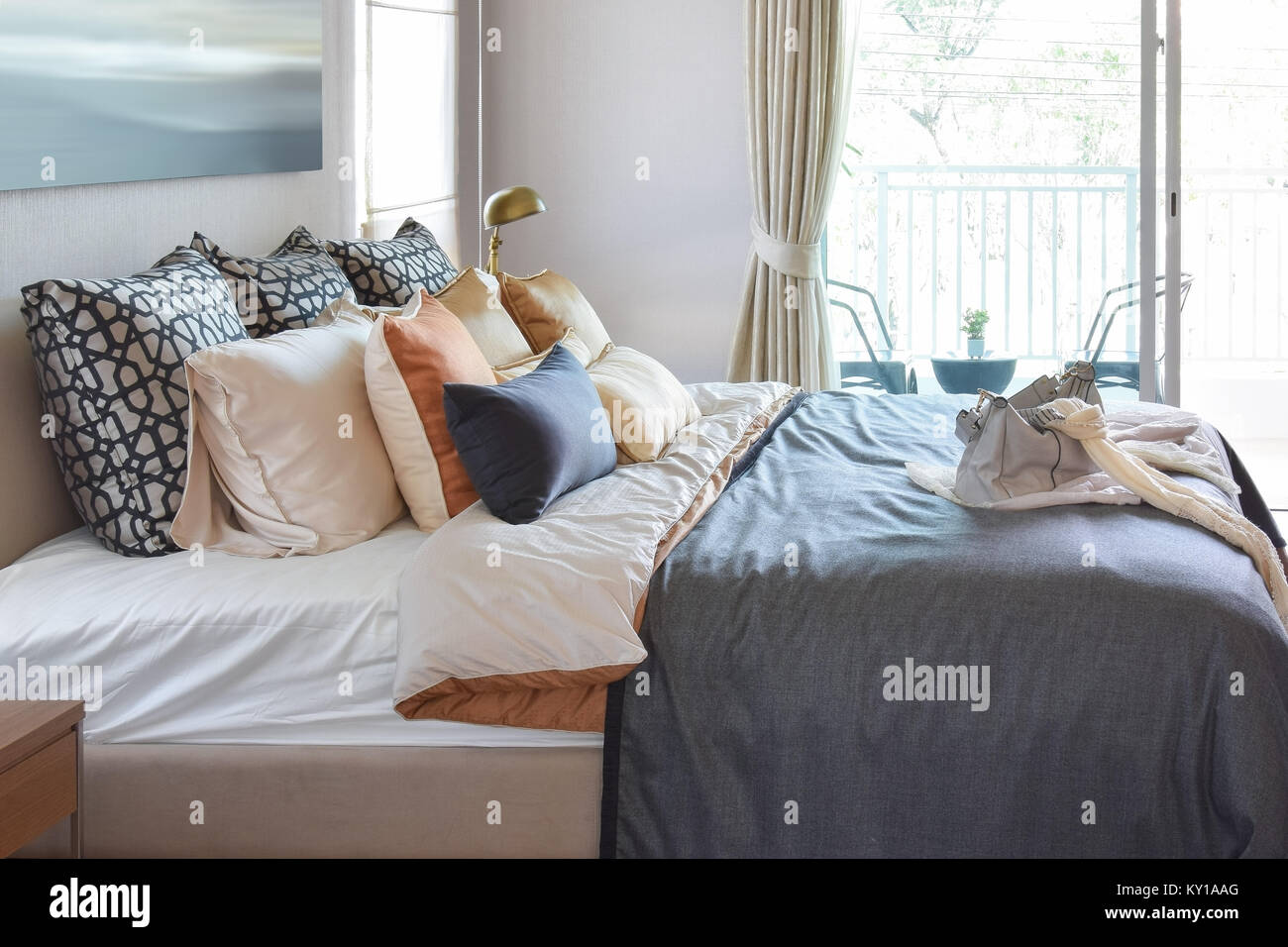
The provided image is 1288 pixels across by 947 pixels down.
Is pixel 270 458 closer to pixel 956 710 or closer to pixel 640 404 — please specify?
pixel 640 404

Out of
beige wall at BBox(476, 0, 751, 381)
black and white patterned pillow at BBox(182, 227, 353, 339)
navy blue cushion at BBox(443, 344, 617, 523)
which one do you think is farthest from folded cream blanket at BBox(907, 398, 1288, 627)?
beige wall at BBox(476, 0, 751, 381)

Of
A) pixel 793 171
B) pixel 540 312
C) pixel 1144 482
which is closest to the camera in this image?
pixel 1144 482

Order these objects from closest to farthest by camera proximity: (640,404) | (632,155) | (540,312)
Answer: (640,404) < (540,312) < (632,155)

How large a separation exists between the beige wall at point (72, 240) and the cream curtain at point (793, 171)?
1931 millimetres

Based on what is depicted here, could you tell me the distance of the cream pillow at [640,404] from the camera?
2.59 meters

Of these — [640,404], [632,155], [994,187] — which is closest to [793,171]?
[632,155]

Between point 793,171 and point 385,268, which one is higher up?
point 793,171

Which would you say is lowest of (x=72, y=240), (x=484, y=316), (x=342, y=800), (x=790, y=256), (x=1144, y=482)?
(x=342, y=800)

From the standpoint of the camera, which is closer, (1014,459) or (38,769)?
(38,769)

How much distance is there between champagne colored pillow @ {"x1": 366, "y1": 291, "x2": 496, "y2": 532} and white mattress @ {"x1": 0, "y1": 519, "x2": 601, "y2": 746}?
1.10ft

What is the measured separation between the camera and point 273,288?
8.50 feet

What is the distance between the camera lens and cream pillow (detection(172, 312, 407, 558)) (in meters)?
2.11

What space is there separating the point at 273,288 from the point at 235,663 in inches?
36.9

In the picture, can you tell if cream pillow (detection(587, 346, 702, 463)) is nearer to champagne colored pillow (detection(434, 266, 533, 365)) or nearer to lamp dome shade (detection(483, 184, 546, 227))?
champagne colored pillow (detection(434, 266, 533, 365))
